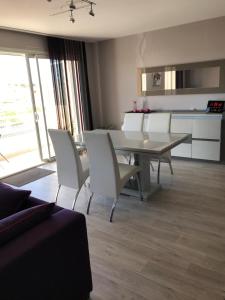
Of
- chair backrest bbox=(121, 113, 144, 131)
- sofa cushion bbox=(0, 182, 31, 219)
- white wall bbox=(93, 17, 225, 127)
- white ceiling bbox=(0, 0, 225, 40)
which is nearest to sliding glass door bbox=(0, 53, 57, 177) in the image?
white ceiling bbox=(0, 0, 225, 40)

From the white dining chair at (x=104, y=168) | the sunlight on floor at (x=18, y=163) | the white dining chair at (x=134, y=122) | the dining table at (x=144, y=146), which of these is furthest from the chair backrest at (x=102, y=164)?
the sunlight on floor at (x=18, y=163)

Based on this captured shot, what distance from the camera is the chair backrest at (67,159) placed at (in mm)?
2871

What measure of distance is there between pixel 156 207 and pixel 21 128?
4368 mm

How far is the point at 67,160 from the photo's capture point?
118 inches

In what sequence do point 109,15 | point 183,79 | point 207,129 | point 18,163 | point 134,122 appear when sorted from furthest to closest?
point 18,163, point 183,79, point 207,129, point 134,122, point 109,15

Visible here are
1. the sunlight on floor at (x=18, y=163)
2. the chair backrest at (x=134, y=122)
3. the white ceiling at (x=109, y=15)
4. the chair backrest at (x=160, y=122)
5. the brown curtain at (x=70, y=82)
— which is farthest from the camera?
the brown curtain at (x=70, y=82)

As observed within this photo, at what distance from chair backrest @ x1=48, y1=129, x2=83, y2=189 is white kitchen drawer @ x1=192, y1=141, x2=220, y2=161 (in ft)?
7.84

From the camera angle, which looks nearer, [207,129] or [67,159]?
[67,159]

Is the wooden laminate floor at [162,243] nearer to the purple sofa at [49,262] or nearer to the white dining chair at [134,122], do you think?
the purple sofa at [49,262]

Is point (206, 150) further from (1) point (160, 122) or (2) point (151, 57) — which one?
(2) point (151, 57)

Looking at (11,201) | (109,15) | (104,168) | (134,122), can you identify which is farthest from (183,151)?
(11,201)

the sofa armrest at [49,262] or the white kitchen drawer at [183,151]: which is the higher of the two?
the sofa armrest at [49,262]

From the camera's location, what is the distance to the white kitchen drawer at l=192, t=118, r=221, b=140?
168 inches

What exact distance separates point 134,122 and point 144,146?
Answer: 136cm
